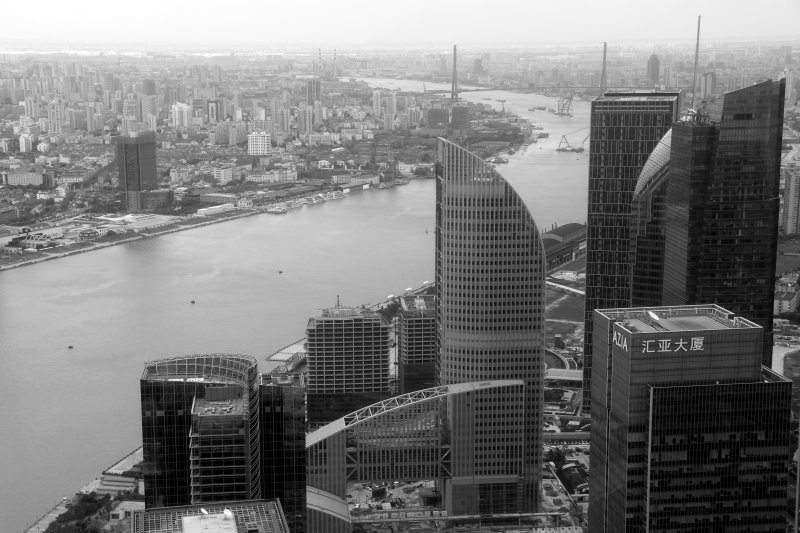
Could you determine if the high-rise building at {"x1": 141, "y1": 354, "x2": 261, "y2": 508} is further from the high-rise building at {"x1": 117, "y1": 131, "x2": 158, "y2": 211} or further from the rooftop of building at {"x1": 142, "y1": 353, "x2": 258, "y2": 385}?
the high-rise building at {"x1": 117, "y1": 131, "x2": 158, "y2": 211}

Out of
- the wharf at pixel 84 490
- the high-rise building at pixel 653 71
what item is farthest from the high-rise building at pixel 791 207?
the wharf at pixel 84 490

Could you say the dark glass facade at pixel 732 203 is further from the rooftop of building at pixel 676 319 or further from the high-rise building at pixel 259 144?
the high-rise building at pixel 259 144

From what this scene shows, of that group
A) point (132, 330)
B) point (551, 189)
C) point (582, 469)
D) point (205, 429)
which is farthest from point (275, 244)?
point (205, 429)

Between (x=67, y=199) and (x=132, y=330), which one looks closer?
(x=132, y=330)

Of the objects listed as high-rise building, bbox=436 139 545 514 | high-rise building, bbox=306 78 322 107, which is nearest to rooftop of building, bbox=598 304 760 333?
high-rise building, bbox=436 139 545 514

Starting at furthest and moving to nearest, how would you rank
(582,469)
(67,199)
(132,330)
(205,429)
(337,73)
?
(337,73) < (67,199) < (132,330) < (582,469) < (205,429)

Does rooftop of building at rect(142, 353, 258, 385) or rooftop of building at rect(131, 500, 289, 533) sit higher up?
rooftop of building at rect(142, 353, 258, 385)

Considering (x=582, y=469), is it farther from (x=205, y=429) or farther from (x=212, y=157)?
(x=212, y=157)
